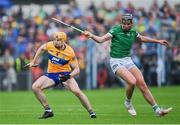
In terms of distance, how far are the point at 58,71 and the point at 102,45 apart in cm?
1539

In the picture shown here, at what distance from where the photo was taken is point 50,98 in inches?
1147

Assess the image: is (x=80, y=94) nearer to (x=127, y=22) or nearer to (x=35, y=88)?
(x=35, y=88)

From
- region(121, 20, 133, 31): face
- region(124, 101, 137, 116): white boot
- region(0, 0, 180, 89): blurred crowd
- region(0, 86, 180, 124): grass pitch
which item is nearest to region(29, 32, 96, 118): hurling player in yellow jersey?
region(0, 86, 180, 124): grass pitch

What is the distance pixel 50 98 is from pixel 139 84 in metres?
10.2

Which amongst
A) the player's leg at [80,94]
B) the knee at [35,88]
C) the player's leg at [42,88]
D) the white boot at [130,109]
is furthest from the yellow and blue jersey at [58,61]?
the white boot at [130,109]

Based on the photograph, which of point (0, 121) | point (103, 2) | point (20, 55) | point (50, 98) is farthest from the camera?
point (103, 2)

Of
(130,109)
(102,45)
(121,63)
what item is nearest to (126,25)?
(121,63)

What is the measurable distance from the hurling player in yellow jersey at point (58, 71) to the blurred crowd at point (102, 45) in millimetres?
15083

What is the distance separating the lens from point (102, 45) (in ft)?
113

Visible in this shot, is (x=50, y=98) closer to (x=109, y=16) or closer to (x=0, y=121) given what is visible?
(x=109, y=16)

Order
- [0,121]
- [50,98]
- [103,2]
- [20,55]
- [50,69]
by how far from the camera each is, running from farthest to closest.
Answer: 1. [103,2]
2. [20,55]
3. [50,98]
4. [50,69]
5. [0,121]

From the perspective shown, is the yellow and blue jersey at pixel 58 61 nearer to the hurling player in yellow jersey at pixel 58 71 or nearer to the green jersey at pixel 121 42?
the hurling player in yellow jersey at pixel 58 71

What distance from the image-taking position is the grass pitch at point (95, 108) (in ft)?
59.3

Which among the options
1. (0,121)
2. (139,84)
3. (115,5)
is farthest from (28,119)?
(115,5)
